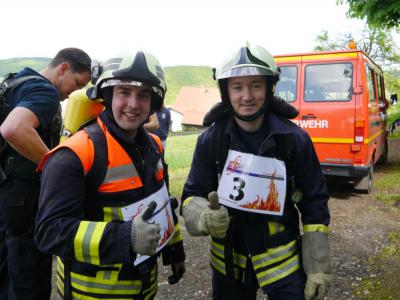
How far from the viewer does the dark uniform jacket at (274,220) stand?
2020 mm

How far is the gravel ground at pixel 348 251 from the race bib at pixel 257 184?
1.69 m

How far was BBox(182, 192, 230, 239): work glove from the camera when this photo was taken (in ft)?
6.19

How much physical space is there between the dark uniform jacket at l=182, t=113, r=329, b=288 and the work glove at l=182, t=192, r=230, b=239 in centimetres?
19

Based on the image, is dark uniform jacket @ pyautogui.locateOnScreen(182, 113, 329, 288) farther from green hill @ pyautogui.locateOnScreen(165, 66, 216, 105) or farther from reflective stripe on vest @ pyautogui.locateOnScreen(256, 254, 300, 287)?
green hill @ pyautogui.locateOnScreen(165, 66, 216, 105)

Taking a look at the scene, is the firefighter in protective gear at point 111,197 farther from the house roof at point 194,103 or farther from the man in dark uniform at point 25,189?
the house roof at point 194,103

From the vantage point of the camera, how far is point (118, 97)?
184 cm

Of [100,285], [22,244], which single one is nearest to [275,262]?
[100,285]

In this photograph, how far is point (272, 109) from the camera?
2.22 m

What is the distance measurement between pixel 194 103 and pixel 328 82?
6509 cm

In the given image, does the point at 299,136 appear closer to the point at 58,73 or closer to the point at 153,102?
the point at 153,102

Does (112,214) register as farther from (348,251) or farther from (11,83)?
(348,251)

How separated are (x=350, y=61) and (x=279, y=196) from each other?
4.78 metres

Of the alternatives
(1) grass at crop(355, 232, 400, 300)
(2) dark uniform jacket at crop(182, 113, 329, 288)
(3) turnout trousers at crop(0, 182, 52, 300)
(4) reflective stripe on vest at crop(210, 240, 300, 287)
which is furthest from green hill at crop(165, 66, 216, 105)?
(4) reflective stripe on vest at crop(210, 240, 300, 287)

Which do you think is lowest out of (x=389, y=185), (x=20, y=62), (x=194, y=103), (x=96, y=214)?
(x=194, y=103)
